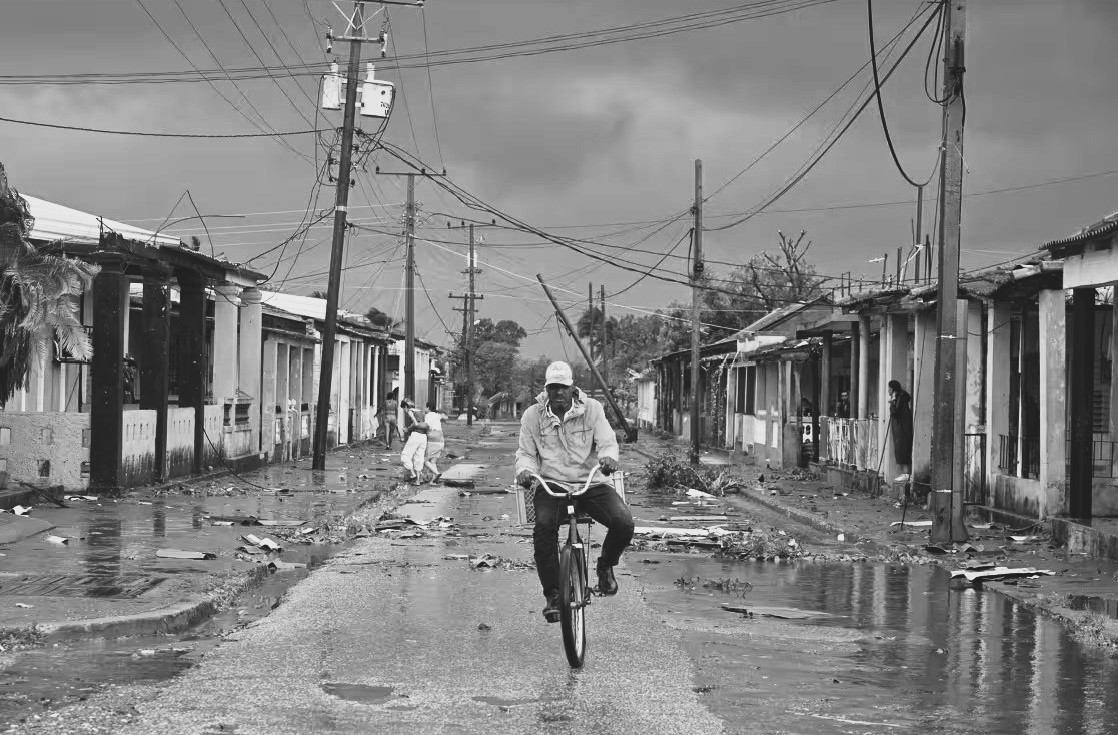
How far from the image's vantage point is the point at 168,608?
32.3 feet

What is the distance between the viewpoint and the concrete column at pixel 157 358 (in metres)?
21.7

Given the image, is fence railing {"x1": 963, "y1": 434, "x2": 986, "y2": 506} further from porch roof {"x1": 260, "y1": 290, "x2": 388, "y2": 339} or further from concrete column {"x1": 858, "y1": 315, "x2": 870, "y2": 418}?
porch roof {"x1": 260, "y1": 290, "x2": 388, "y2": 339}

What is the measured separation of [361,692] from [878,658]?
11.8 feet

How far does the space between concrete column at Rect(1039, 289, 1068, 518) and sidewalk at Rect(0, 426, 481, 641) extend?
29.7ft

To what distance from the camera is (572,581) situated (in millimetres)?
8398

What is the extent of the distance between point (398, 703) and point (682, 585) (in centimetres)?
576

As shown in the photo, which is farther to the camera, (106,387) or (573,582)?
(106,387)

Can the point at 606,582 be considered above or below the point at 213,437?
below

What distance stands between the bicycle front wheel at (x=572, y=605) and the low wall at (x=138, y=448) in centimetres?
1346

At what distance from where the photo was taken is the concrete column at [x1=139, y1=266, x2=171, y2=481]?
2172cm

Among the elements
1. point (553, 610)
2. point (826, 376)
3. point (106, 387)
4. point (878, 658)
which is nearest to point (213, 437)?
point (106, 387)

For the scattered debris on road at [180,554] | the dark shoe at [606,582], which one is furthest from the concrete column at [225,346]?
the dark shoe at [606,582]

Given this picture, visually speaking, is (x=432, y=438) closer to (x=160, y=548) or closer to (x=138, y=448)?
(x=138, y=448)

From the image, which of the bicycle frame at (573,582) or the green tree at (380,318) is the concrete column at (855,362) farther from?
the green tree at (380,318)
